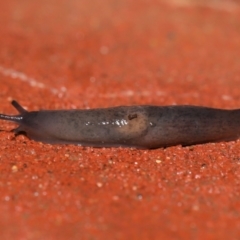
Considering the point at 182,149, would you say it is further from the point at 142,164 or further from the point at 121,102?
the point at 121,102

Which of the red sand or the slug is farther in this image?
the slug

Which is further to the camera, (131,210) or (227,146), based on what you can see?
(227,146)

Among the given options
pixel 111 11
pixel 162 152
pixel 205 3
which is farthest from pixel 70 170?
pixel 205 3

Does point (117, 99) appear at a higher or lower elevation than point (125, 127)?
higher

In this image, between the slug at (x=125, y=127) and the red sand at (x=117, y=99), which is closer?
the red sand at (x=117, y=99)
